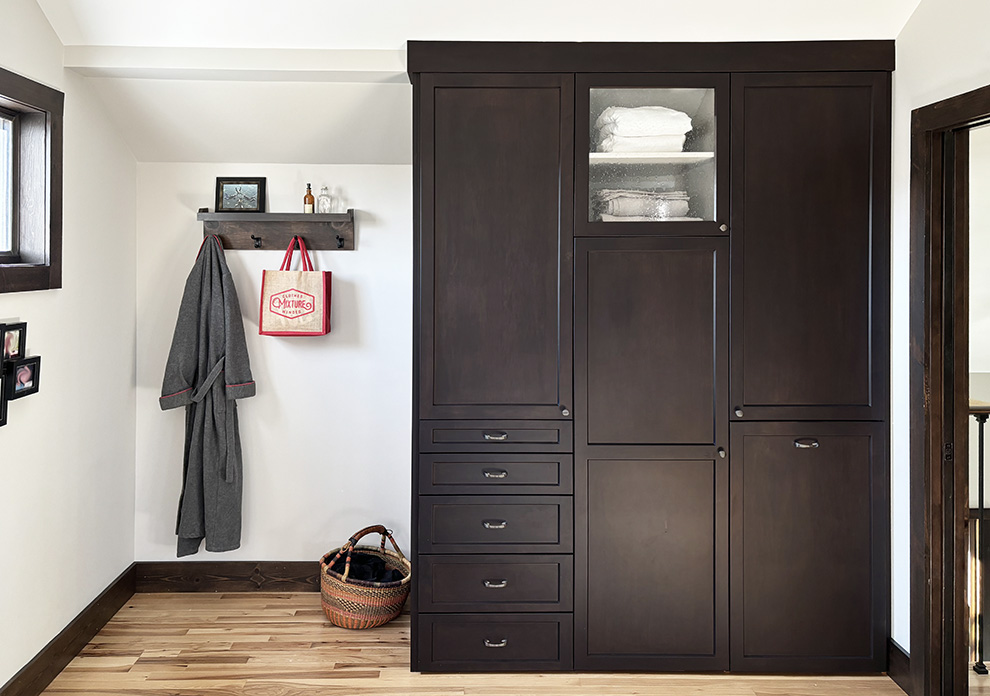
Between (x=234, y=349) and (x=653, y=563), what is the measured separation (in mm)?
1851

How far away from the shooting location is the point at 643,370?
256cm

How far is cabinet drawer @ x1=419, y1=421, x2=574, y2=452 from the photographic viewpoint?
8.44 ft

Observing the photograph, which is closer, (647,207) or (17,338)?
(17,338)

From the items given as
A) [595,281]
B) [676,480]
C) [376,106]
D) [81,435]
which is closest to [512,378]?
[595,281]

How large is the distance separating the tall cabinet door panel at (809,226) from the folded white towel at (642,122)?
189 mm

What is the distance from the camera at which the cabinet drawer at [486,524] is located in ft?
8.46

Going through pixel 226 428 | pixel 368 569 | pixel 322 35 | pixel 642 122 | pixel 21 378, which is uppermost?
pixel 322 35

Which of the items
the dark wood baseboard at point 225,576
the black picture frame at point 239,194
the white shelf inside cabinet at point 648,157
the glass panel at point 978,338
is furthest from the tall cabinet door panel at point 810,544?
the black picture frame at point 239,194

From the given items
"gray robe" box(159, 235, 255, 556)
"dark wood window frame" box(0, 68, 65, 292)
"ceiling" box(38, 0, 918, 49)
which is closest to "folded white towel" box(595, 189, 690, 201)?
"ceiling" box(38, 0, 918, 49)

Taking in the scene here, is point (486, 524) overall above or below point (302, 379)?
below

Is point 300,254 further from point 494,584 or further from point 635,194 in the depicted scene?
point 494,584

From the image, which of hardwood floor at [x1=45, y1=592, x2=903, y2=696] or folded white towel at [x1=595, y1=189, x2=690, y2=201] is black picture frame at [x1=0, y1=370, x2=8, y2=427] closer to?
hardwood floor at [x1=45, y1=592, x2=903, y2=696]

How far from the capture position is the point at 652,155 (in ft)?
8.40

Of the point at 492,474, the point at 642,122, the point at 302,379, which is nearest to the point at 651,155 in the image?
the point at 642,122
